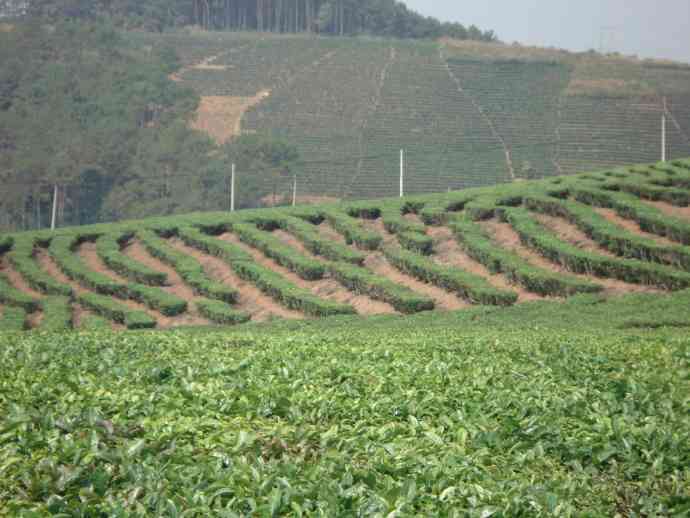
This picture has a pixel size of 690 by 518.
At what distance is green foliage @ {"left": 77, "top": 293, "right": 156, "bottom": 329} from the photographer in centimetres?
2961

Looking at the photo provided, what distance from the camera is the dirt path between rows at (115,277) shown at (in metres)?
30.4

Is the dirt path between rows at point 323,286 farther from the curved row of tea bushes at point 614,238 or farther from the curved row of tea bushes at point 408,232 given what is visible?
the curved row of tea bushes at point 614,238

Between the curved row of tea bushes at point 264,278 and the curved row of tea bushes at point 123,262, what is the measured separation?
2.21m

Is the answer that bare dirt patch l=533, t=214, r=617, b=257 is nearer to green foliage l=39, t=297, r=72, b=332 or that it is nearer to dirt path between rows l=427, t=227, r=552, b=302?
dirt path between rows l=427, t=227, r=552, b=302

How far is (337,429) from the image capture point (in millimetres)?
7414

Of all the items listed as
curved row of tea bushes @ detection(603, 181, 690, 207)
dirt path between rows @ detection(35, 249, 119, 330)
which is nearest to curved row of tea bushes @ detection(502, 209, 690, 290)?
curved row of tea bushes @ detection(603, 181, 690, 207)

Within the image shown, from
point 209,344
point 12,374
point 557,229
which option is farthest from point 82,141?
point 12,374

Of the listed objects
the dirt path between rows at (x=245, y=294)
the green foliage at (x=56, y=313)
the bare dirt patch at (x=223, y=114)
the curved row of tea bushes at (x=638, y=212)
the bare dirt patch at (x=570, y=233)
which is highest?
the bare dirt patch at (x=223, y=114)

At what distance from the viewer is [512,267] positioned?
29125 millimetres

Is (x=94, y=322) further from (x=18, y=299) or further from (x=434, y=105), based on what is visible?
(x=434, y=105)

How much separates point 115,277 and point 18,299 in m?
3.58

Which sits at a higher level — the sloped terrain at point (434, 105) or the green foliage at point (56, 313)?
the sloped terrain at point (434, 105)

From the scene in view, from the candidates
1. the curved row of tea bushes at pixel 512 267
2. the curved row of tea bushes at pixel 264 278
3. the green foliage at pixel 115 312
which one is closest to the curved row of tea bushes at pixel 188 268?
the curved row of tea bushes at pixel 264 278

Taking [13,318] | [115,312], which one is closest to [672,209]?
[115,312]
